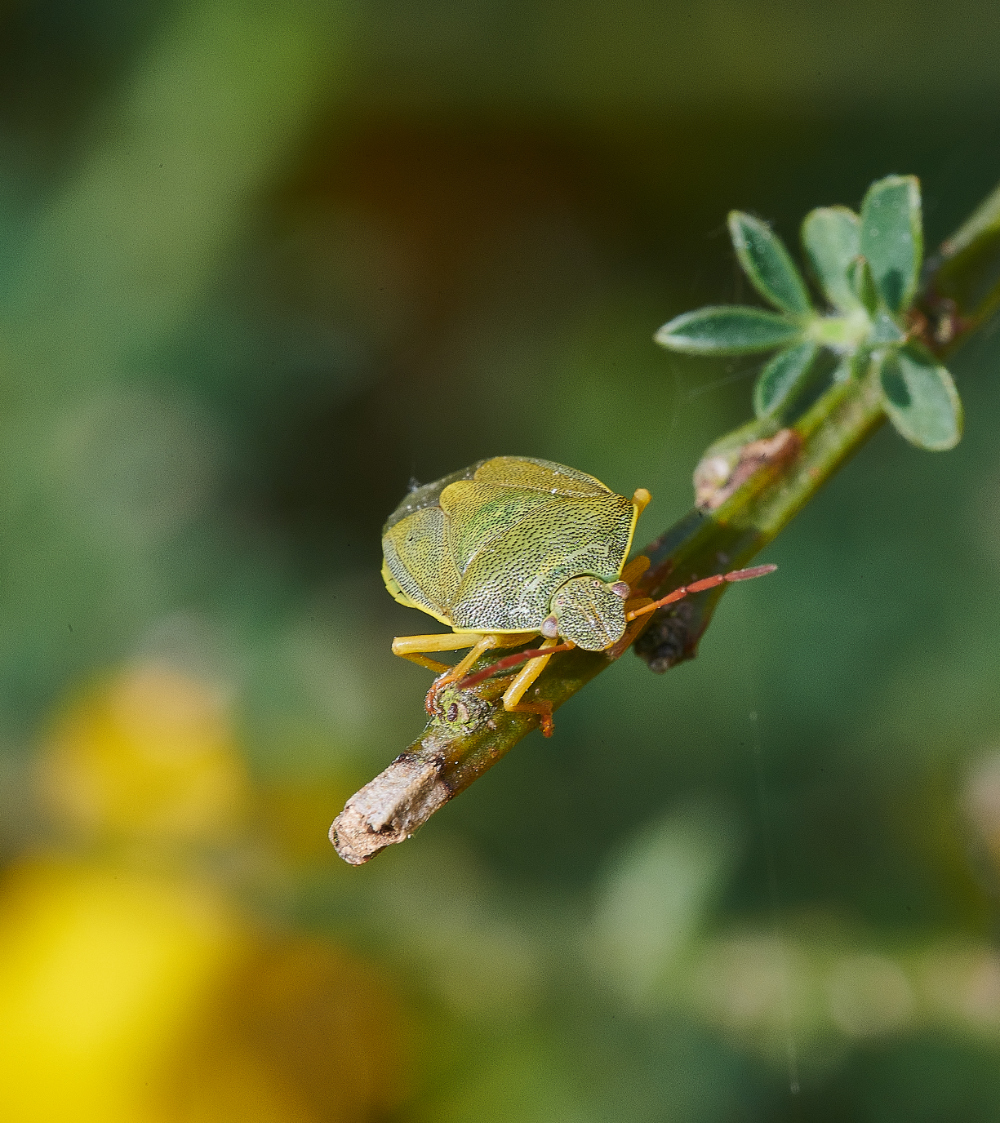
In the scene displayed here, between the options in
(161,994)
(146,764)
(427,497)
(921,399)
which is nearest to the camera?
(921,399)

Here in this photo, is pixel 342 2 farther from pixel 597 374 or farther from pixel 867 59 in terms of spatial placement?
pixel 867 59

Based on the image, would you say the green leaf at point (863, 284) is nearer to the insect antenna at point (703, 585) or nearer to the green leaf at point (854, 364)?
the green leaf at point (854, 364)

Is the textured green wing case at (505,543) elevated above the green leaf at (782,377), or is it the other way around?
the textured green wing case at (505,543)

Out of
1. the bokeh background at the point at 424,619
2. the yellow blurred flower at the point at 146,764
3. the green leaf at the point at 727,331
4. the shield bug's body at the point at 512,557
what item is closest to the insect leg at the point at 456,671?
the shield bug's body at the point at 512,557

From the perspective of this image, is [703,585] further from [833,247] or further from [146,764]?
[146,764]

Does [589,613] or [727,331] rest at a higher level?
[727,331]

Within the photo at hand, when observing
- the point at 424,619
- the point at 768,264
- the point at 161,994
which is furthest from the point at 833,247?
the point at 161,994

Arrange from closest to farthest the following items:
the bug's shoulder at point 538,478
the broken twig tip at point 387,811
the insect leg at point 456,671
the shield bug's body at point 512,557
→ the broken twig tip at point 387,811 → the insect leg at point 456,671 → the shield bug's body at point 512,557 → the bug's shoulder at point 538,478
